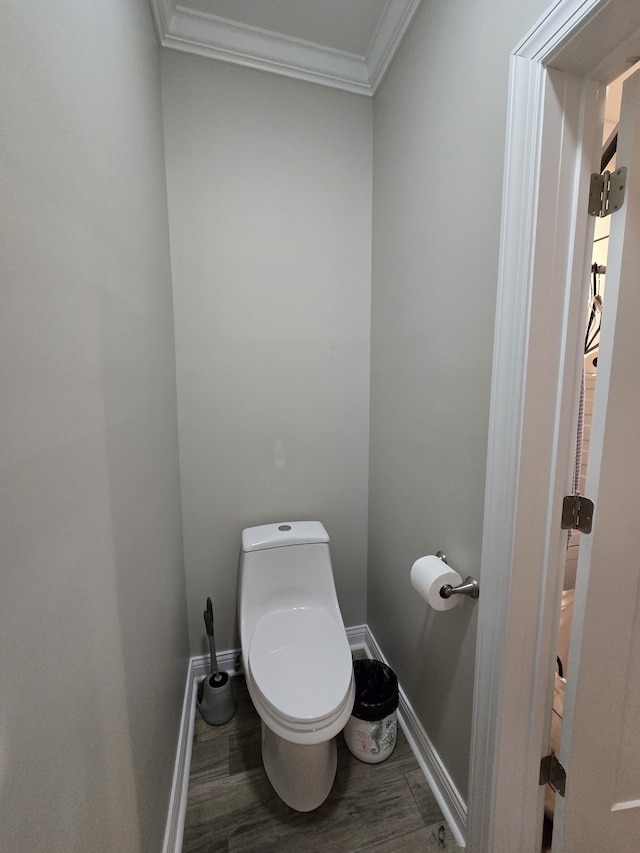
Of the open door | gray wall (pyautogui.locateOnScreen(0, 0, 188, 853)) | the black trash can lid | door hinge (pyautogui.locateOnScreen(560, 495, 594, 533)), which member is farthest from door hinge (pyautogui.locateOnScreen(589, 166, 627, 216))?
the black trash can lid

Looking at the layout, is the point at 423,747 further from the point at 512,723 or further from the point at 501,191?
the point at 501,191

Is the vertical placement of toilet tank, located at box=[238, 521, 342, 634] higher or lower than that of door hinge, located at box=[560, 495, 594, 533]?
lower

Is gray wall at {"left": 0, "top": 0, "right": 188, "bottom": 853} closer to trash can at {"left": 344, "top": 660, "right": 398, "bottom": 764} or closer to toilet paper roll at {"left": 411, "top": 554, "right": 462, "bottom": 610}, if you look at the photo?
trash can at {"left": 344, "top": 660, "right": 398, "bottom": 764}

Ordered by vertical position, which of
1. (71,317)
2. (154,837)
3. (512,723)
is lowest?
(154,837)

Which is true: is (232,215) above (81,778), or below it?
above

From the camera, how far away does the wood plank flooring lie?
1.07 m

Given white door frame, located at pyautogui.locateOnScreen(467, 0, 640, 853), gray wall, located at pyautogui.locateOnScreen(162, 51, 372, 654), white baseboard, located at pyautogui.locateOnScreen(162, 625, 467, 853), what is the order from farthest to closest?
gray wall, located at pyautogui.locateOnScreen(162, 51, 372, 654)
white baseboard, located at pyautogui.locateOnScreen(162, 625, 467, 853)
white door frame, located at pyautogui.locateOnScreen(467, 0, 640, 853)

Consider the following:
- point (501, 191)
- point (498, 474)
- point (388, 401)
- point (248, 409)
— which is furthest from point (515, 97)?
point (248, 409)

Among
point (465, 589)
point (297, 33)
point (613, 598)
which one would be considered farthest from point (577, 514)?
point (297, 33)

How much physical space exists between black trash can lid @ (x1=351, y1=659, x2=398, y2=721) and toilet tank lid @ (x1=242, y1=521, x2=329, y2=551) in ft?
1.74

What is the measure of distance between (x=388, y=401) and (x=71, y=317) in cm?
114

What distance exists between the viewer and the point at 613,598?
88cm

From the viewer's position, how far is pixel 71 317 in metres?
0.56

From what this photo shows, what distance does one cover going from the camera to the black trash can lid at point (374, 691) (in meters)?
1.27
